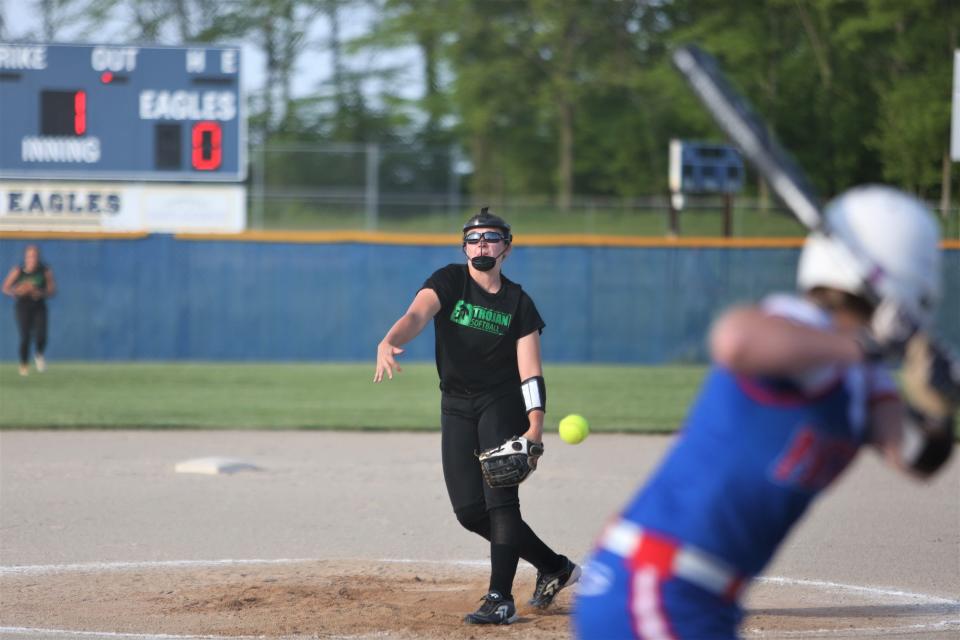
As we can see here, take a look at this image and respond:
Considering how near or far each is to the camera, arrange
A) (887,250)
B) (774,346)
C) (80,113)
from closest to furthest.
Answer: (774,346) < (887,250) < (80,113)

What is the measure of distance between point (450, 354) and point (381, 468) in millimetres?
4949

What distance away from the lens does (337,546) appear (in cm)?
788

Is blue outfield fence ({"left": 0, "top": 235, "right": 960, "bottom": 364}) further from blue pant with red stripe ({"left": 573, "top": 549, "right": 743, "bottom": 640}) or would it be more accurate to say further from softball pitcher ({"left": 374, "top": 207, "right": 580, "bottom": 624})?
blue pant with red stripe ({"left": 573, "top": 549, "right": 743, "bottom": 640})

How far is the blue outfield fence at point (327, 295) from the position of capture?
73.7 ft

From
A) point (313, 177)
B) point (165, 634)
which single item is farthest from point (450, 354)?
point (313, 177)

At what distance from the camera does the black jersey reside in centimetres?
608

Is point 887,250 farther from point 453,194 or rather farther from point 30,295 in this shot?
point 453,194

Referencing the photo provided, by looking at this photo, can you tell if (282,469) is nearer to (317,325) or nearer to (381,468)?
(381,468)

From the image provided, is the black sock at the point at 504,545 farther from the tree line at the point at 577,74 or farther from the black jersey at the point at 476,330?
the tree line at the point at 577,74

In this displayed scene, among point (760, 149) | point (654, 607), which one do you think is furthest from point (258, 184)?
point (654, 607)

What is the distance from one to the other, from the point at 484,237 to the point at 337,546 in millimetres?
2690

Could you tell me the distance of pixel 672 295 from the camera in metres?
23.2

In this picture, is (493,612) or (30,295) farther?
(30,295)

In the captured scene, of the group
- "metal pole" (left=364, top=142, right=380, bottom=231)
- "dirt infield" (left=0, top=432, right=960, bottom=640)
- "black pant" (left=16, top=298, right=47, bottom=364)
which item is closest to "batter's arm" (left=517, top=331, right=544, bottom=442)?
"dirt infield" (left=0, top=432, right=960, bottom=640)
